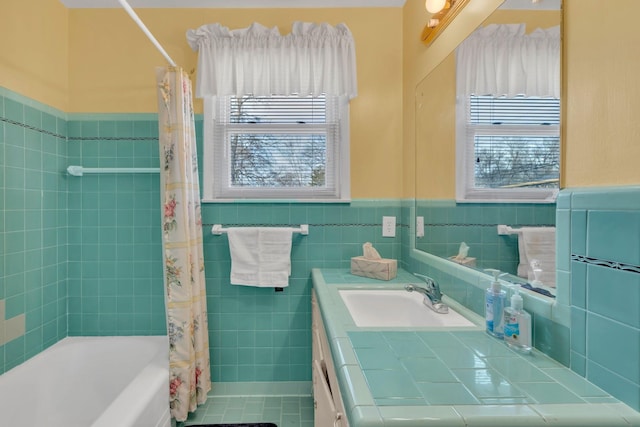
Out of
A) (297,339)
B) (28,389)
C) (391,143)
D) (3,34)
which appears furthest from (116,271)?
(391,143)

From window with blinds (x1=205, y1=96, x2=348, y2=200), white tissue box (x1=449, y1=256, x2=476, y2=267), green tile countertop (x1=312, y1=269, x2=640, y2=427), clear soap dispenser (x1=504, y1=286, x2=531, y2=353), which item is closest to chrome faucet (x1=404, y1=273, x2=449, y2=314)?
white tissue box (x1=449, y1=256, x2=476, y2=267)

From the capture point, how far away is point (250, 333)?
2141mm

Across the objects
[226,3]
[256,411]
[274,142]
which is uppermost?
[226,3]

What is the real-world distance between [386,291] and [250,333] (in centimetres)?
96

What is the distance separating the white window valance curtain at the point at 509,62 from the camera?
95cm

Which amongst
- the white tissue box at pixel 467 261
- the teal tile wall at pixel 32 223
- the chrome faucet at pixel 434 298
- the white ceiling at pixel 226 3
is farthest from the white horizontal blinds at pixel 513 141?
the teal tile wall at pixel 32 223

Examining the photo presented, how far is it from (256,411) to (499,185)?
1759mm

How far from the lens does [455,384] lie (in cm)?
77

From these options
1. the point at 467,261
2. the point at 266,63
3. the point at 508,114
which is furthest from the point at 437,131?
the point at 266,63

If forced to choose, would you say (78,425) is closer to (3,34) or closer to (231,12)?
(3,34)

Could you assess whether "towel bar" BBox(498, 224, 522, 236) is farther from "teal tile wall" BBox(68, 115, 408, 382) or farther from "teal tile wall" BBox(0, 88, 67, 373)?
"teal tile wall" BBox(0, 88, 67, 373)

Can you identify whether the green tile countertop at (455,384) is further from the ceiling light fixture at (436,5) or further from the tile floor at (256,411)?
the ceiling light fixture at (436,5)

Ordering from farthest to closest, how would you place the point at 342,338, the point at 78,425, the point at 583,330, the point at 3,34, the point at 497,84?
the point at 78,425
the point at 3,34
the point at 497,84
the point at 342,338
the point at 583,330

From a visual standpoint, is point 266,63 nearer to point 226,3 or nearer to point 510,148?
point 226,3
